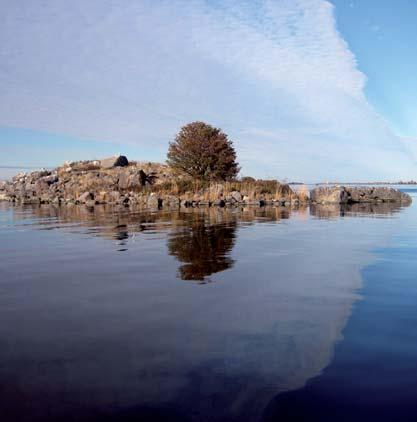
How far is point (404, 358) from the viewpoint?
156 inches

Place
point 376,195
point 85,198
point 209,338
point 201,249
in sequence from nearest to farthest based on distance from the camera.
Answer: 1. point 209,338
2. point 201,249
3. point 85,198
4. point 376,195

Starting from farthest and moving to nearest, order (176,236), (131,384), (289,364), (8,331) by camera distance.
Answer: (176,236), (8,331), (289,364), (131,384)

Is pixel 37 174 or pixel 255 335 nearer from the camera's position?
pixel 255 335

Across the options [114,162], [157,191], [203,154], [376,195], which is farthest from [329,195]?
[114,162]

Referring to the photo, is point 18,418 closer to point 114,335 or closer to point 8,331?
point 114,335

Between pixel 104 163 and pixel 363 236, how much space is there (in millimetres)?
50916

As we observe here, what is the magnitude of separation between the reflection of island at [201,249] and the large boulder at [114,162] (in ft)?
146

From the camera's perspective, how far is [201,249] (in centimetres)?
1070

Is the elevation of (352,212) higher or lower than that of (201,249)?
higher

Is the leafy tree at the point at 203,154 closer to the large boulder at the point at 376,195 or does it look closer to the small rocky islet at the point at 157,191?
→ the small rocky islet at the point at 157,191

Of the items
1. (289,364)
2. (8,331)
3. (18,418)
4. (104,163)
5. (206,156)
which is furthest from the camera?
(104,163)

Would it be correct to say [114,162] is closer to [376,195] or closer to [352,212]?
[376,195]

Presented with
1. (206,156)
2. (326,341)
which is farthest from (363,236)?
(206,156)

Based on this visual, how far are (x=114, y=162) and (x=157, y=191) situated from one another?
642 inches
